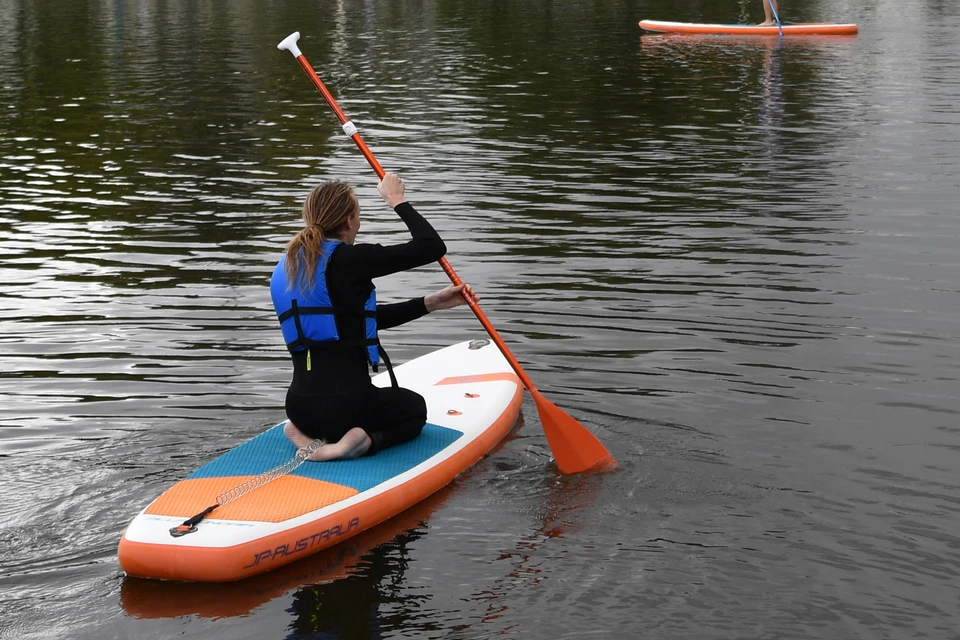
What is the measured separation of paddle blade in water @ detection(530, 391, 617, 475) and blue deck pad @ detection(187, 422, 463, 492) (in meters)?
0.55

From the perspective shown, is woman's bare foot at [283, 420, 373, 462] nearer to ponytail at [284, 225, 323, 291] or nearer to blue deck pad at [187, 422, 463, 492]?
blue deck pad at [187, 422, 463, 492]

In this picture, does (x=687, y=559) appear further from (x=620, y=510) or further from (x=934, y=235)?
(x=934, y=235)

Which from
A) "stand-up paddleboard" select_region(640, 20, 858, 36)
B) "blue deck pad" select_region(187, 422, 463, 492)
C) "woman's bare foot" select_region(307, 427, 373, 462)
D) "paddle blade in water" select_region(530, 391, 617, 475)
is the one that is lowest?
"paddle blade in water" select_region(530, 391, 617, 475)

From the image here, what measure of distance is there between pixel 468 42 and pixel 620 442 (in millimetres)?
23841

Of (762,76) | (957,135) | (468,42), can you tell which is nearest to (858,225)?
(957,135)

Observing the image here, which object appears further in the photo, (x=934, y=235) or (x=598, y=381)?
(x=934, y=235)

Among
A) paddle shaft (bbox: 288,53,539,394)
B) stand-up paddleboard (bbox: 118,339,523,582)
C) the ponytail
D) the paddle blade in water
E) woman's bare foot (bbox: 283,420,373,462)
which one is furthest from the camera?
paddle shaft (bbox: 288,53,539,394)

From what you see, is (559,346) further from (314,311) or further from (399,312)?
(314,311)

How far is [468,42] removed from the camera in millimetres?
28844

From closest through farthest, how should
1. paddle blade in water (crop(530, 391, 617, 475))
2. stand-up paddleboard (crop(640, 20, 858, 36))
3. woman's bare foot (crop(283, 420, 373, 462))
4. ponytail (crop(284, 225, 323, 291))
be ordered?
ponytail (crop(284, 225, 323, 291))
woman's bare foot (crop(283, 420, 373, 462))
paddle blade in water (crop(530, 391, 617, 475))
stand-up paddleboard (crop(640, 20, 858, 36))

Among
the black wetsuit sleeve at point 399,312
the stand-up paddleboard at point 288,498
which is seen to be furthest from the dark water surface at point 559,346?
the black wetsuit sleeve at point 399,312

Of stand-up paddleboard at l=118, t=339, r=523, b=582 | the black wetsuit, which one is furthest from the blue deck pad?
the black wetsuit

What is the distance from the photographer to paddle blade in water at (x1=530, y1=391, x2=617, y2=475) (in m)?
5.88

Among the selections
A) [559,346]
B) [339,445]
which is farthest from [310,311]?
[559,346]
